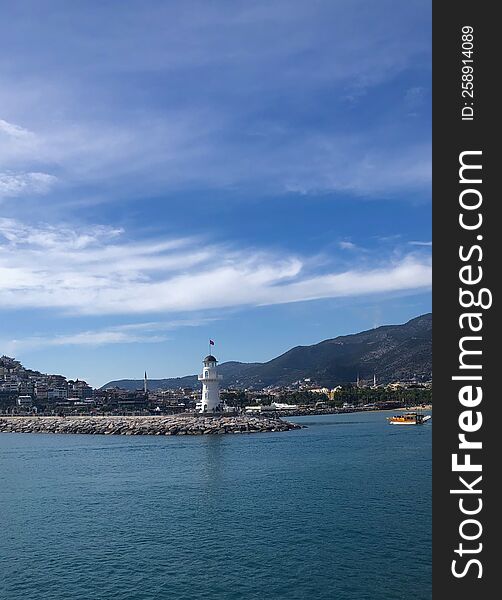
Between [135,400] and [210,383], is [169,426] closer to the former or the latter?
[210,383]

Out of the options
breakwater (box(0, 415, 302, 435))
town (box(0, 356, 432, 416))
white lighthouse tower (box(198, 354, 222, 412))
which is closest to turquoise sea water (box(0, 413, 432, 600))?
breakwater (box(0, 415, 302, 435))

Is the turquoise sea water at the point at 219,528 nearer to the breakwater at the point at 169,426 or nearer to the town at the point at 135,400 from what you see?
the breakwater at the point at 169,426

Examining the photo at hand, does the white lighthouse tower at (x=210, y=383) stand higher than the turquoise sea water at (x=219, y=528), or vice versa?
the white lighthouse tower at (x=210, y=383)

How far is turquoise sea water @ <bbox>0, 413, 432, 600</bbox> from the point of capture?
17.5 m

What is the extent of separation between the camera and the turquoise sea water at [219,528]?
17.5 m

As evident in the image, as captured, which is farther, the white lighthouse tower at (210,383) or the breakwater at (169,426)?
the white lighthouse tower at (210,383)

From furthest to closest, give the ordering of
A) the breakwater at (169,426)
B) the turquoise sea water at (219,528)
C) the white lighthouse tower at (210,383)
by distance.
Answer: the white lighthouse tower at (210,383), the breakwater at (169,426), the turquoise sea water at (219,528)

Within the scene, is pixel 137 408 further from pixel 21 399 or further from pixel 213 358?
pixel 213 358

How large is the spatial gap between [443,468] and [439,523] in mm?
675

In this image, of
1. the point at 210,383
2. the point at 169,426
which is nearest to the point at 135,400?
the point at 210,383

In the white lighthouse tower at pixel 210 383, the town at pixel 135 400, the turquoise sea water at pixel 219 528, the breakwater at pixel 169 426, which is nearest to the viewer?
the turquoise sea water at pixel 219 528

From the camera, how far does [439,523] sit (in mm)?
6977

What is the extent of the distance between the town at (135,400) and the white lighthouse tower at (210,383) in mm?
26314

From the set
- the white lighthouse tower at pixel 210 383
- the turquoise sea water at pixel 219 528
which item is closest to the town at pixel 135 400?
the white lighthouse tower at pixel 210 383
